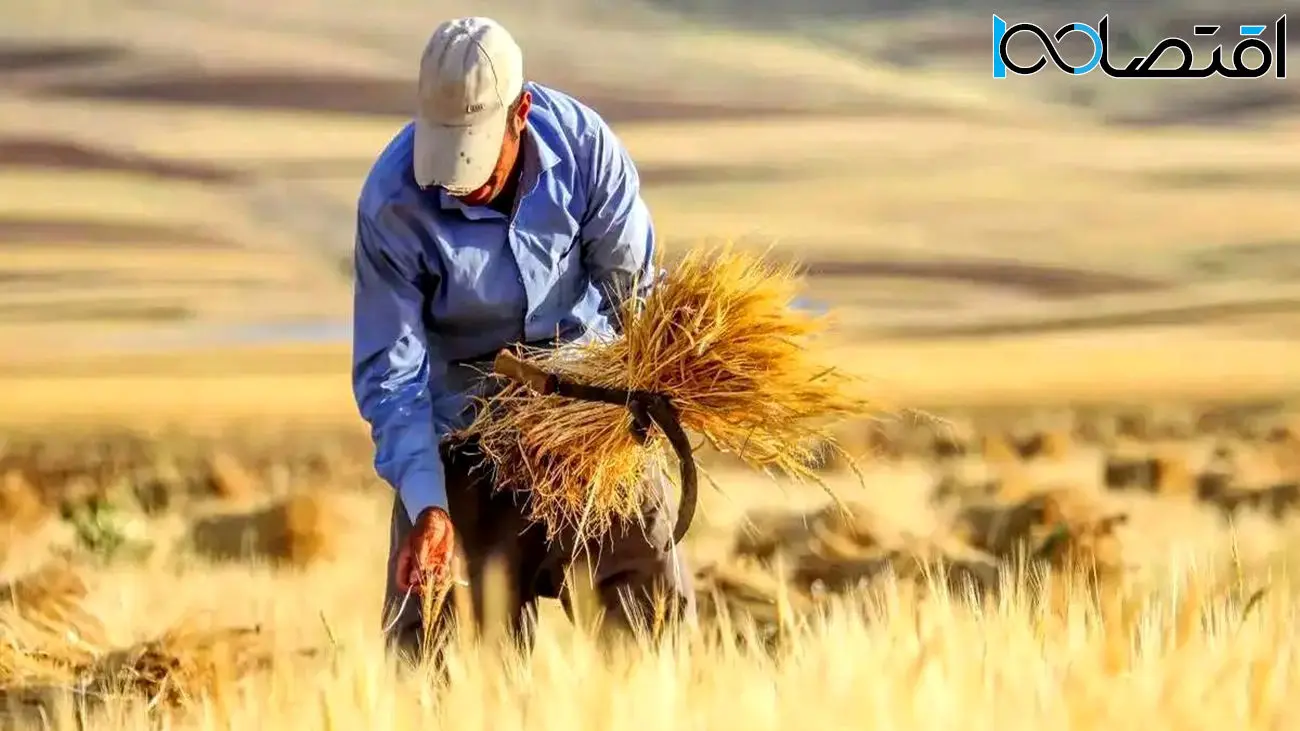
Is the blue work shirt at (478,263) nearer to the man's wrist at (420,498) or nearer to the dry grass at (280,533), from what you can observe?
the man's wrist at (420,498)

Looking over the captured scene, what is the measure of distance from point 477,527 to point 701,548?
14.9ft

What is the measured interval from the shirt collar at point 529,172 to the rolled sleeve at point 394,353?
0.12m

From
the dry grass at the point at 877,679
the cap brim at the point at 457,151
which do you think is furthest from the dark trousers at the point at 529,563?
the cap brim at the point at 457,151

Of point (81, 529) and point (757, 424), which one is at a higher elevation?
point (757, 424)

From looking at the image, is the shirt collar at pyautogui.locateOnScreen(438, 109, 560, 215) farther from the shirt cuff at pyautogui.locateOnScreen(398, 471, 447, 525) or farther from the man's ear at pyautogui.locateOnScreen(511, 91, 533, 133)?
the shirt cuff at pyautogui.locateOnScreen(398, 471, 447, 525)

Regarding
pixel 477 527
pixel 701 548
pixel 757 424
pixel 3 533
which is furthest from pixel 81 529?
pixel 757 424

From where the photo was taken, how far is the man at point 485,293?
195 inches

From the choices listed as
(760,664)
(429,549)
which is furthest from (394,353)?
(760,664)

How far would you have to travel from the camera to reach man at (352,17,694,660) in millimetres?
4961

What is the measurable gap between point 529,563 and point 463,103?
4.21 feet

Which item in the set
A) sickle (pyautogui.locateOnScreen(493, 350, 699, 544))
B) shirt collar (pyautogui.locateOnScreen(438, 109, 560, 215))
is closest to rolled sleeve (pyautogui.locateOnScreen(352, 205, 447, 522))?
shirt collar (pyautogui.locateOnScreen(438, 109, 560, 215))

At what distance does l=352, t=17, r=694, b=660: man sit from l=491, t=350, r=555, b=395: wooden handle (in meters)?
0.17

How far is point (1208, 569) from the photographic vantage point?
5031 mm

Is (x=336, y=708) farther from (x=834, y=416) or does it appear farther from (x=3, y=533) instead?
(x=3, y=533)
